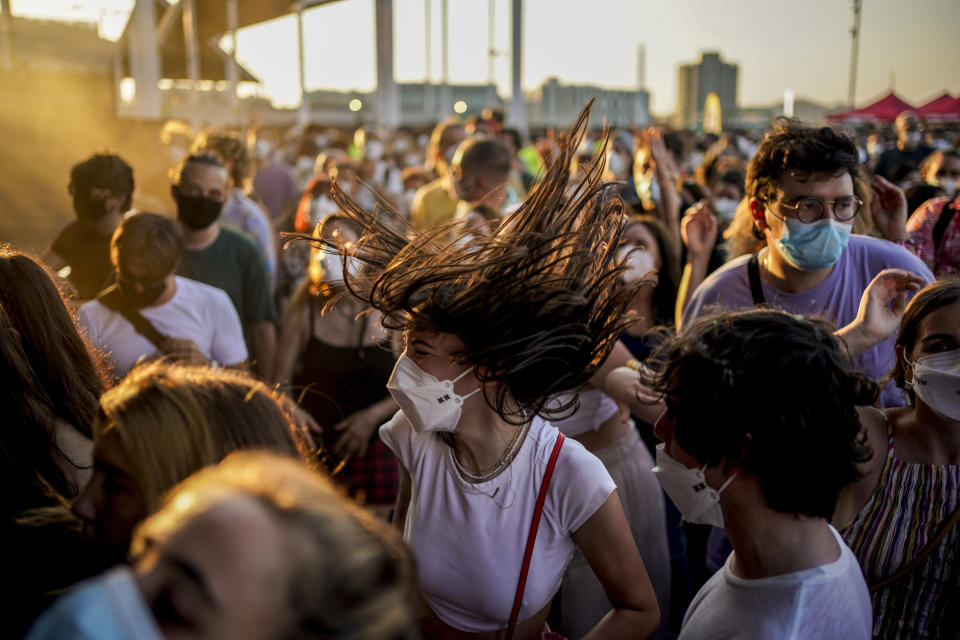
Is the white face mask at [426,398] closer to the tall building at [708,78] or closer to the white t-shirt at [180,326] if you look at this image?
the white t-shirt at [180,326]

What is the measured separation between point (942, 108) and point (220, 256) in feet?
103

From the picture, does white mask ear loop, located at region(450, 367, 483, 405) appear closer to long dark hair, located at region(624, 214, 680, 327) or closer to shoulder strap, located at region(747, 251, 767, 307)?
shoulder strap, located at region(747, 251, 767, 307)

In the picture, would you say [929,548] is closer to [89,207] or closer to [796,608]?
[796,608]

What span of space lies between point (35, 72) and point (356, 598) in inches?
586

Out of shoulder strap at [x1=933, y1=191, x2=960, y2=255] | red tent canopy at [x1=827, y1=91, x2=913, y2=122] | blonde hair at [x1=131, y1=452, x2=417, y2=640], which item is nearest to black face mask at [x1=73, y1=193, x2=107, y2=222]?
blonde hair at [x1=131, y1=452, x2=417, y2=640]

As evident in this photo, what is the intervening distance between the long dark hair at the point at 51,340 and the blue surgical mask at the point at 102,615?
5.38 ft

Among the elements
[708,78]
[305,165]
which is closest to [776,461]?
[305,165]

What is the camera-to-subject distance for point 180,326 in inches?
145

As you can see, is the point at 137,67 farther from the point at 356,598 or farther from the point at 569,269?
the point at 356,598

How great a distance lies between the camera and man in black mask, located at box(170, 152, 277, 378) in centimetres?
458

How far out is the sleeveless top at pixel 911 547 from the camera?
7.20 ft

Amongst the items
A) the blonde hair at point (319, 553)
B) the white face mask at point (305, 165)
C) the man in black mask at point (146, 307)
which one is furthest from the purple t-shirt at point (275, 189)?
the blonde hair at point (319, 553)

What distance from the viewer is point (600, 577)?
2154mm

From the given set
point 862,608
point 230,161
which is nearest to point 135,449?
point 862,608
